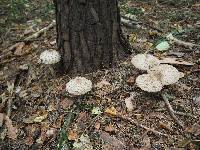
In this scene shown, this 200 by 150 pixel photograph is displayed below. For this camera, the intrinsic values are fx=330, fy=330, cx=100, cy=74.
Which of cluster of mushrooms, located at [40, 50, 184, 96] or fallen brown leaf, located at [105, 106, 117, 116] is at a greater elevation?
cluster of mushrooms, located at [40, 50, 184, 96]

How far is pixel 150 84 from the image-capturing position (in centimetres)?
389

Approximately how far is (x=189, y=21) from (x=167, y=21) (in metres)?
0.38

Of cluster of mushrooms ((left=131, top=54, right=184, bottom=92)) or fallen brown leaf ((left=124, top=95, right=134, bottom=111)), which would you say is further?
fallen brown leaf ((left=124, top=95, right=134, bottom=111))

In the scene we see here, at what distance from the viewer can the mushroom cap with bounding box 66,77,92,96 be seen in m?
4.04

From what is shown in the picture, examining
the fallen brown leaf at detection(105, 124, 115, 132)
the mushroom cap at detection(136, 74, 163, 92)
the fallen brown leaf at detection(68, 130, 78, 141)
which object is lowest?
the fallen brown leaf at detection(68, 130, 78, 141)

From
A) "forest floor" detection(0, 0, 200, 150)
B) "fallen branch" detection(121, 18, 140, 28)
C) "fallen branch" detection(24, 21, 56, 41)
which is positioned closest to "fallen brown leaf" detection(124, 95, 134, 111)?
"forest floor" detection(0, 0, 200, 150)

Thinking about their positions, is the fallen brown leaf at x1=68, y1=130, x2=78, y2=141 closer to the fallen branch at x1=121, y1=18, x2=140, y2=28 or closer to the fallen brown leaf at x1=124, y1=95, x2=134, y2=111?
the fallen brown leaf at x1=124, y1=95, x2=134, y2=111

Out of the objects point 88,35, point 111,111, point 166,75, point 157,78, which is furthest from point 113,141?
point 88,35

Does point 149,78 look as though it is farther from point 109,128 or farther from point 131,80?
point 109,128

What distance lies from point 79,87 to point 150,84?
0.86 meters

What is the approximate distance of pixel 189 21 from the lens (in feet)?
18.9

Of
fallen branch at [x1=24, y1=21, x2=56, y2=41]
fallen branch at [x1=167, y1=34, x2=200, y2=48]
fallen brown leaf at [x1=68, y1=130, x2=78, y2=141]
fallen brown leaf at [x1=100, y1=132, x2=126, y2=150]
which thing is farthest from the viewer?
fallen branch at [x1=24, y1=21, x2=56, y2=41]

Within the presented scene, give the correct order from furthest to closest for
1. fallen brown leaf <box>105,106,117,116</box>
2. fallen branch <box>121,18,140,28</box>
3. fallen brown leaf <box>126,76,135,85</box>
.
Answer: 1. fallen branch <box>121,18,140,28</box>
2. fallen brown leaf <box>126,76,135,85</box>
3. fallen brown leaf <box>105,106,117,116</box>

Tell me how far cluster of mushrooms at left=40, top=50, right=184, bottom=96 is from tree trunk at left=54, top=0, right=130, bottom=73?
17.3 inches
